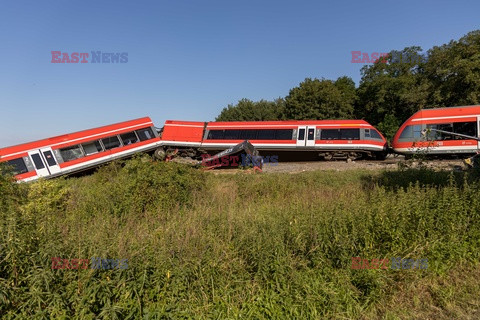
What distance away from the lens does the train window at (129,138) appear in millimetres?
18016

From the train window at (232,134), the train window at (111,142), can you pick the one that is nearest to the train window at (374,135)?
the train window at (232,134)

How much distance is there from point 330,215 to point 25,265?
4.08 metres

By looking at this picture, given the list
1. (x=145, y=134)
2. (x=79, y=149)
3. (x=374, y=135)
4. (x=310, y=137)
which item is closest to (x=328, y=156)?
(x=310, y=137)

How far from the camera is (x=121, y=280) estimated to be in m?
3.16

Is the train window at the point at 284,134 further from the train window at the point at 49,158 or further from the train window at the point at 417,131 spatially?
the train window at the point at 49,158

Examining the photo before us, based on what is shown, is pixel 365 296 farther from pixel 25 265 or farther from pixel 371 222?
pixel 25 265

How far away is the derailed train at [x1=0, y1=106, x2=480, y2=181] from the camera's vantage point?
46.7 ft

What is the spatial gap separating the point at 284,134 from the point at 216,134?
4.60 metres

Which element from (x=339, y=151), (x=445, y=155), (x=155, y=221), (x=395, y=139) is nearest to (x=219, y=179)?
(x=155, y=221)

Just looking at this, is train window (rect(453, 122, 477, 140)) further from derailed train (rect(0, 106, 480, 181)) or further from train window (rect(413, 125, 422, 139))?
train window (rect(413, 125, 422, 139))

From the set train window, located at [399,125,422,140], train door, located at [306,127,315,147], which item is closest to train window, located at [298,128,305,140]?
train door, located at [306,127,315,147]

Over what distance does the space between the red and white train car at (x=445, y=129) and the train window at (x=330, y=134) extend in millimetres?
3348

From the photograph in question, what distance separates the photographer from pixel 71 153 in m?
16.5

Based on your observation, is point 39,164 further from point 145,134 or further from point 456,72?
point 456,72
